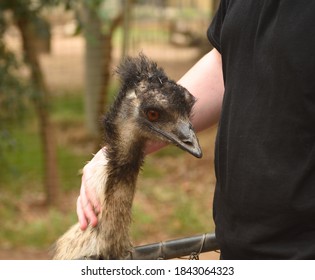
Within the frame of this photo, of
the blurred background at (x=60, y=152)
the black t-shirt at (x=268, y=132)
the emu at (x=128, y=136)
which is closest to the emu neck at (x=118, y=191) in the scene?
the emu at (x=128, y=136)

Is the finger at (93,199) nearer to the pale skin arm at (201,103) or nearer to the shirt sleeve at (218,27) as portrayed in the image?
the pale skin arm at (201,103)

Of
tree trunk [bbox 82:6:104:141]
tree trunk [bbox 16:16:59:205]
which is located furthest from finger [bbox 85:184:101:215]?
tree trunk [bbox 16:16:59:205]

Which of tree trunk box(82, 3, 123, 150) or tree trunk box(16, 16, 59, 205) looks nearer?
tree trunk box(16, 16, 59, 205)

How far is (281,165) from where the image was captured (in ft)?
5.34

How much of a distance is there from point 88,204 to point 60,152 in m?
5.07

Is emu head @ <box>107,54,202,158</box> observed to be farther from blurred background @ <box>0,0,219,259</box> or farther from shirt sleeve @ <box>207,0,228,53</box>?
blurred background @ <box>0,0,219,259</box>

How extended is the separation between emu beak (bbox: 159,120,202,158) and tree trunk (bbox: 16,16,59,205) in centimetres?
350

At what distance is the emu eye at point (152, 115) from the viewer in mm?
1905

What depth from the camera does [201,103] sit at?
2.07 m

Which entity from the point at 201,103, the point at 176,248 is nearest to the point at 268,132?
the point at 201,103

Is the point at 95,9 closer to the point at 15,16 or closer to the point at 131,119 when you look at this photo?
the point at 15,16

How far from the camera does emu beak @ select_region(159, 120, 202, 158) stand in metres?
1.84

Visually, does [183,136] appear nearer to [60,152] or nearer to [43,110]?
[43,110]

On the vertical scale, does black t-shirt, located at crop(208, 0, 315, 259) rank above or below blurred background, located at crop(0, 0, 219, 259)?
above
